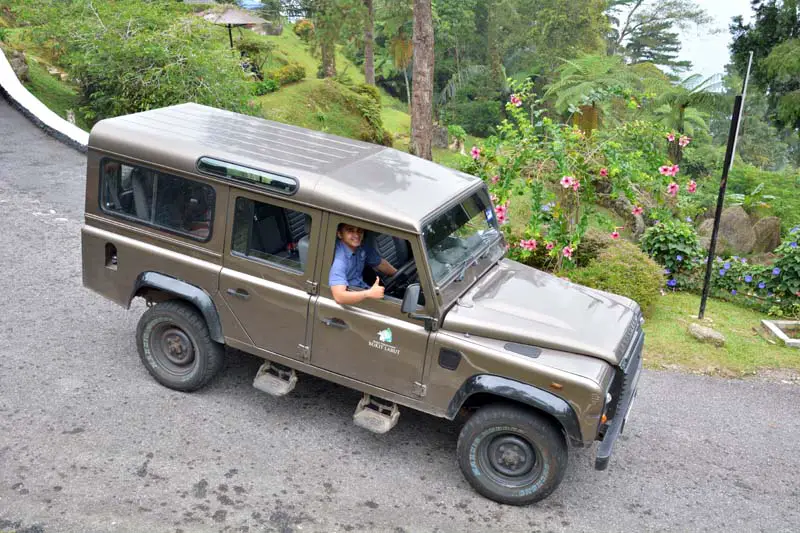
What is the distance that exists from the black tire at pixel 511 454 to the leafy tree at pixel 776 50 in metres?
19.6

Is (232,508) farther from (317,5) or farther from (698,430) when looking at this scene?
(317,5)

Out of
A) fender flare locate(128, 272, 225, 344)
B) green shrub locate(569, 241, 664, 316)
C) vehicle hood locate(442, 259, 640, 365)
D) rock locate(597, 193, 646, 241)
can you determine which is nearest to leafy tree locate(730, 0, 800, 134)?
rock locate(597, 193, 646, 241)

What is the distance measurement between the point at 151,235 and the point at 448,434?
10.5 feet

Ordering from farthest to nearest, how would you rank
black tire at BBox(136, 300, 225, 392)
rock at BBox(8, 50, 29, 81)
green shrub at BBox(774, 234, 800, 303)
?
rock at BBox(8, 50, 29, 81)
green shrub at BBox(774, 234, 800, 303)
black tire at BBox(136, 300, 225, 392)

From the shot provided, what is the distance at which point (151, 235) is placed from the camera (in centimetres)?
650

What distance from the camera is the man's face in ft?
18.8

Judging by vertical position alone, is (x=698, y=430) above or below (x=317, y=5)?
below

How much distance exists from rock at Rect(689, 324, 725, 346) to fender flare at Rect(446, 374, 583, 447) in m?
4.13

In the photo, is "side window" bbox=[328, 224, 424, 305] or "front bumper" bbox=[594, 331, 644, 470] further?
"side window" bbox=[328, 224, 424, 305]

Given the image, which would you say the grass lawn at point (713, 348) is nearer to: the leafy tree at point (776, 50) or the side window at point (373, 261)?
the side window at point (373, 261)

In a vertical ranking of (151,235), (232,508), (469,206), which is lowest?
(232,508)

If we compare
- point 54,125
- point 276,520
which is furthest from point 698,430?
point 54,125

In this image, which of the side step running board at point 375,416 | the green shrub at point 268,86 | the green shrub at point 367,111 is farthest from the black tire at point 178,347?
the green shrub at point 268,86

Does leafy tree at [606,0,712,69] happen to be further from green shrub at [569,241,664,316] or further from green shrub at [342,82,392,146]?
green shrub at [569,241,664,316]
